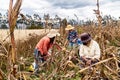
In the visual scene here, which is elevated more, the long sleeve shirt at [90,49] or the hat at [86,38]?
the hat at [86,38]

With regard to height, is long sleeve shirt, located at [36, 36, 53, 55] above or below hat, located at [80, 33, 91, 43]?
below

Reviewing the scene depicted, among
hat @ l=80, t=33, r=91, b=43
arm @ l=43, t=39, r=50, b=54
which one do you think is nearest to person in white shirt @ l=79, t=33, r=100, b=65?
hat @ l=80, t=33, r=91, b=43

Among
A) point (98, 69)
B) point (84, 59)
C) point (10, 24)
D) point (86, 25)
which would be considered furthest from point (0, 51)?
point (86, 25)

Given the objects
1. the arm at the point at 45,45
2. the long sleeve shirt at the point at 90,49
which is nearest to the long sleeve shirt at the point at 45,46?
the arm at the point at 45,45

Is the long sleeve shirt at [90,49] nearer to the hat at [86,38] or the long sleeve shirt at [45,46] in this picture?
the hat at [86,38]

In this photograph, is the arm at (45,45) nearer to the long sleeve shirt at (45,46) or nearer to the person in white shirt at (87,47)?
the long sleeve shirt at (45,46)

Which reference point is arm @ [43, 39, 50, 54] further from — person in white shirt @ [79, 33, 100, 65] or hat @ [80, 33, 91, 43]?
hat @ [80, 33, 91, 43]

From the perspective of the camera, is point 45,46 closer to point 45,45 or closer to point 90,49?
point 45,45

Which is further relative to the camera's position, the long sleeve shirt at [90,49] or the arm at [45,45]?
the arm at [45,45]

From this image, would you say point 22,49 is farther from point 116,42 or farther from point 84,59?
point 84,59

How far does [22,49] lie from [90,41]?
3.64m

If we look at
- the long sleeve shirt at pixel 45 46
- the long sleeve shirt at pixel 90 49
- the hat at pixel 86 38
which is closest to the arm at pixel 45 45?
the long sleeve shirt at pixel 45 46

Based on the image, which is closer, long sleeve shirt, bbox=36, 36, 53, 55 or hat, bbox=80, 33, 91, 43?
hat, bbox=80, 33, 91, 43

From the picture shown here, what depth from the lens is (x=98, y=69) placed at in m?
4.25
